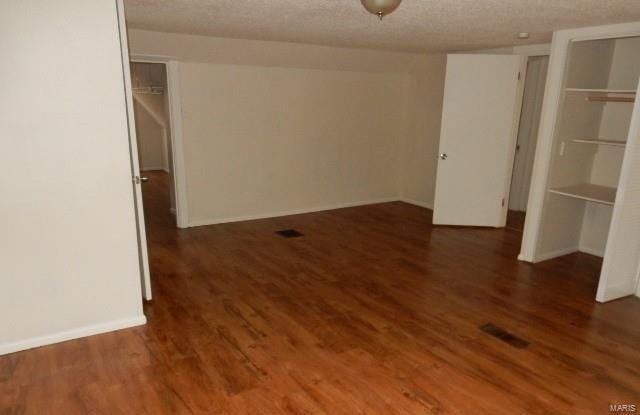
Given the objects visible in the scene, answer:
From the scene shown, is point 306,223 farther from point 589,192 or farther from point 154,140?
point 154,140

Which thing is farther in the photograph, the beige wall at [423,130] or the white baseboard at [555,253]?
the beige wall at [423,130]

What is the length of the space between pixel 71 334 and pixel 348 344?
182 centimetres

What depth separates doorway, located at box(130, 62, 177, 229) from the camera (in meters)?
5.60

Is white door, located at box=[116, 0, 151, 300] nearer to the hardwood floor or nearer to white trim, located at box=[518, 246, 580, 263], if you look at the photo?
the hardwood floor

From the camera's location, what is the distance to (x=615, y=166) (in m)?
4.38

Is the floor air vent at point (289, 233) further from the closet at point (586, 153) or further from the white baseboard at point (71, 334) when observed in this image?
the closet at point (586, 153)

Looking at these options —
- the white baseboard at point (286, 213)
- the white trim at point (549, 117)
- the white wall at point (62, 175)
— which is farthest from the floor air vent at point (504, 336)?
the white baseboard at point (286, 213)

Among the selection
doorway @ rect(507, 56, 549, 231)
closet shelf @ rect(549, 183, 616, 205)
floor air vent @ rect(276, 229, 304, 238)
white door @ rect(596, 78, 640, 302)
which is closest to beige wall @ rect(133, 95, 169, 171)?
floor air vent @ rect(276, 229, 304, 238)

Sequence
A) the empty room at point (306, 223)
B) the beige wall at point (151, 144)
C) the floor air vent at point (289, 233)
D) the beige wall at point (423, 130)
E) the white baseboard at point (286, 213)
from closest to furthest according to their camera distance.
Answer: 1. the empty room at point (306, 223)
2. the floor air vent at point (289, 233)
3. the white baseboard at point (286, 213)
4. the beige wall at point (423, 130)
5. the beige wall at point (151, 144)

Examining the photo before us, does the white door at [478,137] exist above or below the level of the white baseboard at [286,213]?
above

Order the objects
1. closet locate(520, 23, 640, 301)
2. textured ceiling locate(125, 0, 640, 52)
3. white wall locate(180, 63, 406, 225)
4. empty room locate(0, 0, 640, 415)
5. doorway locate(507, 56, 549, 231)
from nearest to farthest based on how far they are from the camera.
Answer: empty room locate(0, 0, 640, 415) < textured ceiling locate(125, 0, 640, 52) < closet locate(520, 23, 640, 301) < white wall locate(180, 63, 406, 225) < doorway locate(507, 56, 549, 231)

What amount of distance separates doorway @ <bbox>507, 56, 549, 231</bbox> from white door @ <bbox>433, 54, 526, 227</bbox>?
75 cm

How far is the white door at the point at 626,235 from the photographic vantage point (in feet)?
10.8

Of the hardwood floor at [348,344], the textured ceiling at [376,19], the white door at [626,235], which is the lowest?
the hardwood floor at [348,344]
